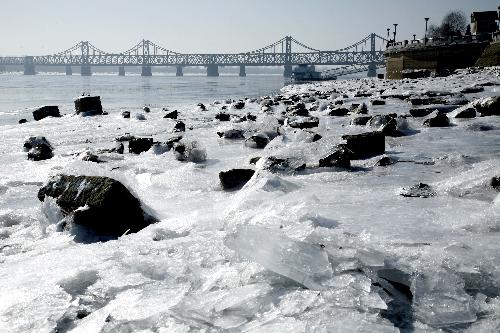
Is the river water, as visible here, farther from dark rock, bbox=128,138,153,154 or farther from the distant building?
the distant building

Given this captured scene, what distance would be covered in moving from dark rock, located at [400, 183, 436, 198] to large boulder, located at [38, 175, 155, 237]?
6.28 feet

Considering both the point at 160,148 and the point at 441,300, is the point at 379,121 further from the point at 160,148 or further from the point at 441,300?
the point at 441,300

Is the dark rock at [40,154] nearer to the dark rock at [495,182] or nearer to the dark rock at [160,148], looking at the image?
the dark rock at [160,148]

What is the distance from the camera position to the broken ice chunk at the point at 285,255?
1.71 m

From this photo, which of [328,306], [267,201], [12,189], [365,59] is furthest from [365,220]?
[365,59]

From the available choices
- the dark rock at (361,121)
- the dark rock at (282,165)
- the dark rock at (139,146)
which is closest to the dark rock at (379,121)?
the dark rock at (361,121)

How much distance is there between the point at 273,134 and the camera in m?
6.73

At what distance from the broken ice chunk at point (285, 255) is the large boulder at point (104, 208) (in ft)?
3.90

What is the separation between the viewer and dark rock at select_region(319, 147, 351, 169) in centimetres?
422

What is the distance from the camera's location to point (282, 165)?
4.20 meters

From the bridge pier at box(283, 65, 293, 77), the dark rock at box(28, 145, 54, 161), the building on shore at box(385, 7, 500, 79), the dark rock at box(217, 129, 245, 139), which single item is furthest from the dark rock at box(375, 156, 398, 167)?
the bridge pier at box(283, 65, 293, 77)

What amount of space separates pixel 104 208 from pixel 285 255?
159 cm

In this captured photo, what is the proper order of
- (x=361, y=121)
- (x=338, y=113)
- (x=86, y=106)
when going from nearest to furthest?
(x=361, y=121), (x=338, y=113), (x=86, y=106)

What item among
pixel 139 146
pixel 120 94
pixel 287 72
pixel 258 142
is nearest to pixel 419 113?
pixel 258 142
